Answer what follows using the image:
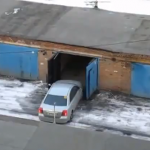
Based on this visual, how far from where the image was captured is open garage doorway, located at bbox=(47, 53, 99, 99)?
23781mm

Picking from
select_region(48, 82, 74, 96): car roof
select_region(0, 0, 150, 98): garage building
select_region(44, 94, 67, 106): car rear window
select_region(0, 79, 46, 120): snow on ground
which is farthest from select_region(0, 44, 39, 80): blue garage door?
select_region(44, 94, 67, 106): car rear window

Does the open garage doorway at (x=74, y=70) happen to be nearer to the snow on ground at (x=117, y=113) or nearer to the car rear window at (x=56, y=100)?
the snow on ground at (x=117, y=113)

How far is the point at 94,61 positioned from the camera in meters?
23.9

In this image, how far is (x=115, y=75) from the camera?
24.1 meters

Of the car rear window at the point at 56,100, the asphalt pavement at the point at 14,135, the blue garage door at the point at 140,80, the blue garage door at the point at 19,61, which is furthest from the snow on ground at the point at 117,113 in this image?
the asphalt pavement at the point at 14,135

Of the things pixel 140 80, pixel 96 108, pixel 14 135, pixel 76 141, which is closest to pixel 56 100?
pixel 96 108

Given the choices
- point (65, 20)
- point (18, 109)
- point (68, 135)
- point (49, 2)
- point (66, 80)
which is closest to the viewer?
point (68, 135)

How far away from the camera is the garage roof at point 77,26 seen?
24.3 m

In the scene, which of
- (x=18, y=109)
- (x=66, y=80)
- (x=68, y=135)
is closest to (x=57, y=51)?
(x=66, y=80)

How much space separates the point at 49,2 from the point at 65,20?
3.22 m

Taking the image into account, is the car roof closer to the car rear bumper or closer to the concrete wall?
the car rear bumper

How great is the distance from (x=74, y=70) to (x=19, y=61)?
3412 mm

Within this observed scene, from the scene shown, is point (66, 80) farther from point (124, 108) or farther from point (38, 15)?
point (38, 15)

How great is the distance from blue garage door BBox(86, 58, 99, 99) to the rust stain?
484 millimetres
